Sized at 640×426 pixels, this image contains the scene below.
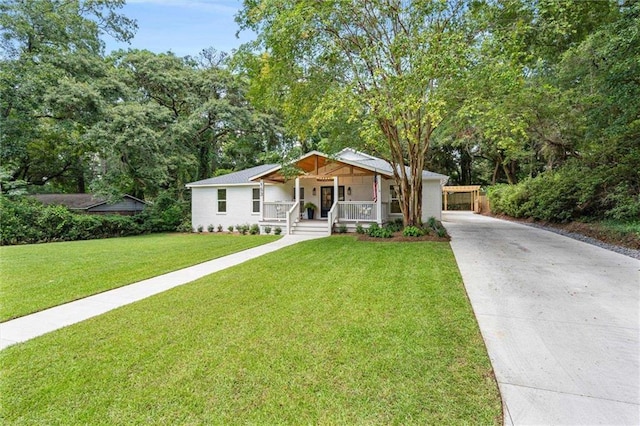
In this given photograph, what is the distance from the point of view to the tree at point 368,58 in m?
7.41

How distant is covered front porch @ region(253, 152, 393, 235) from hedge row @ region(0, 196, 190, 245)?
7214mm

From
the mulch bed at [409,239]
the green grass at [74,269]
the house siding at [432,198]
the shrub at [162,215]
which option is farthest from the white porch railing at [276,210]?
the house siding at [432,198]

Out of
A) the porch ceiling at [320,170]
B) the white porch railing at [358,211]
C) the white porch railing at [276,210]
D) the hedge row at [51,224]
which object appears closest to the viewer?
the hedge row at [51,224]

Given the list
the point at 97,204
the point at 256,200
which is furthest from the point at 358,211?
the point at 97,204

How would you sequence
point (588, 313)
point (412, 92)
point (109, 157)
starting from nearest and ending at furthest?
point (588, 313) → point (412, 92) → point (109, 157)

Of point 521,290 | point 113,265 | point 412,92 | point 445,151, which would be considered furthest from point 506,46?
point 445,151

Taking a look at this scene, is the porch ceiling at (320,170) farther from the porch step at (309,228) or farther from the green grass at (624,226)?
the green grass at (624,226)

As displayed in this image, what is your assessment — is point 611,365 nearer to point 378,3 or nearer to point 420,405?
point 420,405

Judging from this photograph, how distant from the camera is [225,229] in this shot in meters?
16.7

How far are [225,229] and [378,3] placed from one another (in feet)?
41.7

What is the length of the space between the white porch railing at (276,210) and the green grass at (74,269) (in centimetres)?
401

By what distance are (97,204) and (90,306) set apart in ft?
48.9

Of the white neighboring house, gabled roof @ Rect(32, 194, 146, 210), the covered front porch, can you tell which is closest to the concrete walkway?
the covered front porch

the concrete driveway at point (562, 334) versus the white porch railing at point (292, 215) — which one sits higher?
the white porch railing at point (292, 215)
